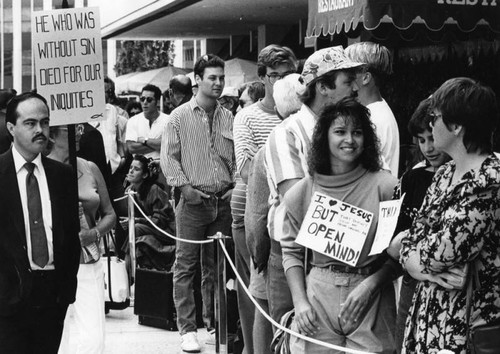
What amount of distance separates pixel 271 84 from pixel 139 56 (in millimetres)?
36935

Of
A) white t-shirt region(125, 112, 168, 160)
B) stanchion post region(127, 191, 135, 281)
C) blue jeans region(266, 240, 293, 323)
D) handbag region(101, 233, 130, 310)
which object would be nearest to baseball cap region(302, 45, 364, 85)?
blue jeans region(266, 240, 293, 323)

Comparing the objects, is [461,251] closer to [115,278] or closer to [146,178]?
[115,278]

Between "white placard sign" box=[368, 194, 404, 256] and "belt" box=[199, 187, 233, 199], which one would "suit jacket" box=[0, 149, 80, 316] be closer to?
"white placard sign" box=[368, 194, 404, 256]

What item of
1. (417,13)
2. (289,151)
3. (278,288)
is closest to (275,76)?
(289,151)

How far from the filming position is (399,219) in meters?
5.29

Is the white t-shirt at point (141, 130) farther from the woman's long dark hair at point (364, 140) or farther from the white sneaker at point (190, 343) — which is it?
the woman's long dark hair at point (364, 140)

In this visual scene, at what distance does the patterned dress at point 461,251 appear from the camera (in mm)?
4375

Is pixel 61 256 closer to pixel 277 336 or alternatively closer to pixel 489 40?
pixel 277 336

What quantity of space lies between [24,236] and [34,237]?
83 mm

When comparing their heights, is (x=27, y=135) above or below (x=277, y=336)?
above

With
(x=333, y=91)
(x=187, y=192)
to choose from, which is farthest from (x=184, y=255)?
(x=333, y=91)

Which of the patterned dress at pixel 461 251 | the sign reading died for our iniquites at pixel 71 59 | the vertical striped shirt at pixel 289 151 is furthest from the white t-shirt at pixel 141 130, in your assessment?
the patterned dress at pixel 461 251

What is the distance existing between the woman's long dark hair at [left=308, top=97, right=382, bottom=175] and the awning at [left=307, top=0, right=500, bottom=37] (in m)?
4.70

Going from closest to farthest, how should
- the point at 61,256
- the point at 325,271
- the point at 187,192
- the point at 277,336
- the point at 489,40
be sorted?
the point at 325,271 → the point at 277,336 → the point at 61,256 → the point at 187,192 → the point at 489,40
